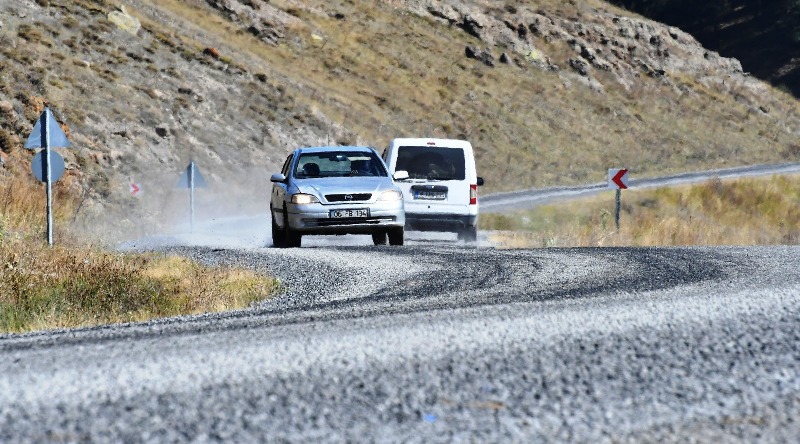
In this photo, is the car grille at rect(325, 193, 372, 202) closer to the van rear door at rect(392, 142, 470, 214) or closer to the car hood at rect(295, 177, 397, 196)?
the car hood at rect(295, 177, 397, 196)

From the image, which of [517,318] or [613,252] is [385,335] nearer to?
[517,318]

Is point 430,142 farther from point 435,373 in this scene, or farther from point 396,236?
point 435,373

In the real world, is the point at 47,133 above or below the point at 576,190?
above

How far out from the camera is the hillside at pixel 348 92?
108ft

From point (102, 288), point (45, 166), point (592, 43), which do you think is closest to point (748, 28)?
point (592, 43)

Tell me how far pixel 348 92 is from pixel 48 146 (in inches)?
1351

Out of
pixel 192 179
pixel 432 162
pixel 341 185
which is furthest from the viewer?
pixel 192 179

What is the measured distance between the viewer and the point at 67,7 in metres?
39.8

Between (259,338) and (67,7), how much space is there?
36.3 metres

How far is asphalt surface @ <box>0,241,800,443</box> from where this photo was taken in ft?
13.7

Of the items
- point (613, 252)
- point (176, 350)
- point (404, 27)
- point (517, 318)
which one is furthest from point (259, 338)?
point (404, 27)

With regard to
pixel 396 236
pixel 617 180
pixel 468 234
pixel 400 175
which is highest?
pixel 400 175

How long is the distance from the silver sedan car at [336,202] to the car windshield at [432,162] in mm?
960

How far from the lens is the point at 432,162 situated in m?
18.7
